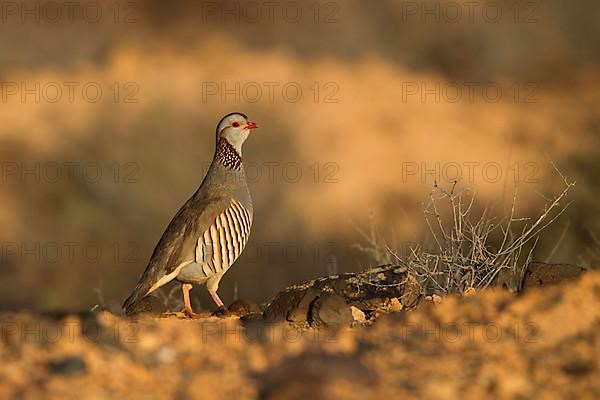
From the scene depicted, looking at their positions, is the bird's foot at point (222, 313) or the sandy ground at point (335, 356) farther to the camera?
the bird's foot at point (222, 313)

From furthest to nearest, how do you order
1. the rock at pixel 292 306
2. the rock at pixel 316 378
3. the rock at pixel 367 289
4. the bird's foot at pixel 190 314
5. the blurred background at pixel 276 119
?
the blurred background at pixel 276 119 < the bird's foot at pixel 190 314 < the rock at pixel 367 289 < the rock at pixel 292 306 < the rock at pixel 316 378

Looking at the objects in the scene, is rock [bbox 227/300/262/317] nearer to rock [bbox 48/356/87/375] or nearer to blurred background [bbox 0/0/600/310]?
rock [bbox 48/356/87/375]

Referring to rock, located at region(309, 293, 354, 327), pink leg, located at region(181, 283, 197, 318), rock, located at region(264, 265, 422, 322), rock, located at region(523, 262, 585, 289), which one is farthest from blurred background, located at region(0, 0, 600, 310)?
rock, located at region(309, 293, 354, 327)

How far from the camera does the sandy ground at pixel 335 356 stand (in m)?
4.10

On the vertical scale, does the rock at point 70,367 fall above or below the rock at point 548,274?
above

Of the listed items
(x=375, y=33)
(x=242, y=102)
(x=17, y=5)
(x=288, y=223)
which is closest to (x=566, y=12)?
(x=375, y=33)

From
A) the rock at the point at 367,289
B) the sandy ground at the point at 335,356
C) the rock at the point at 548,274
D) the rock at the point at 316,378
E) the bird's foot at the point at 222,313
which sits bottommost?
the bird's foot at the point at 222,313

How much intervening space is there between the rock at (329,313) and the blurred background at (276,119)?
41.3ft

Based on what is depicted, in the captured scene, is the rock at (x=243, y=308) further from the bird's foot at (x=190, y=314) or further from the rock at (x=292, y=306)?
the rock at (x=292, y=306)

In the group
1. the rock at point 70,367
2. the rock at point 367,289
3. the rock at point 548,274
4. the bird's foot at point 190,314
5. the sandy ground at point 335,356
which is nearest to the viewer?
the sandy ground at point 335,356

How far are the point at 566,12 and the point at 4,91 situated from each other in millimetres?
14878

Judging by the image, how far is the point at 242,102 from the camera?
2423 cm

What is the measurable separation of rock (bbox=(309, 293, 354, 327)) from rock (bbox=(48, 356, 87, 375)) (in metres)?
2.27

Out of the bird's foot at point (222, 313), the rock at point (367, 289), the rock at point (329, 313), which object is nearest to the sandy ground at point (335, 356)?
the rock at point (329, 313)
